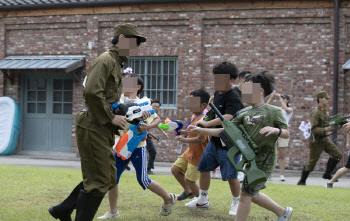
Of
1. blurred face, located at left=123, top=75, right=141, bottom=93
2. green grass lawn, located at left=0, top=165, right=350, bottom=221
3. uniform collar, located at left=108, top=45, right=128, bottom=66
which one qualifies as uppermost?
uniform collar, located at left=108, top=45, right=128, bottom=66

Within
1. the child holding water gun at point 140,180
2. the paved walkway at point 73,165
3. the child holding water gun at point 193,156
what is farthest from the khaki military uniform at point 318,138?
the child holding water gun at point 140,180

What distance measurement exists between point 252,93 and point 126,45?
4.52 feet

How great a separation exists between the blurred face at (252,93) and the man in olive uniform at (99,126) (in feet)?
4.25

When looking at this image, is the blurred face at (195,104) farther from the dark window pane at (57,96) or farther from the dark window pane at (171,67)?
the dark window pane at (57,96)

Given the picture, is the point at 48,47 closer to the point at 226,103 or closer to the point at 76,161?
the point at 76,161

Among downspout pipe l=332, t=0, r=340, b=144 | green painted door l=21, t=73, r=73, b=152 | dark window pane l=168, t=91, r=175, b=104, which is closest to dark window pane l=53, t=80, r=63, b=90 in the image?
green painted door l=21, t=73, r=73, b=152

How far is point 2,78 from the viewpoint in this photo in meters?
19.0

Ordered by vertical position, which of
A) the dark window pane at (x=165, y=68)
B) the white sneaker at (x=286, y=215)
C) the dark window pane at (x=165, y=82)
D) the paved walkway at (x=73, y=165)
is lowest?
the paved walkway at (x=73, y=165)

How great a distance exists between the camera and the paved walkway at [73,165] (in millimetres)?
→ 12609

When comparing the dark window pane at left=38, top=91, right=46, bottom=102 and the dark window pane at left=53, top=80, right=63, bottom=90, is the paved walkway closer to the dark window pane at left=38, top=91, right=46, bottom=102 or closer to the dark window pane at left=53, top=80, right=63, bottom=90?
the dark window pane at left=38, top=91, right=46, bottom=102

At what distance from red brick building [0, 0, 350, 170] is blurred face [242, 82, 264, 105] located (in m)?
A: 10.3

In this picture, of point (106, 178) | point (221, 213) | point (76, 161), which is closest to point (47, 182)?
point (221, 213)

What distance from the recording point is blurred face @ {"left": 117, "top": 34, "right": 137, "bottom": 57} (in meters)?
5.14

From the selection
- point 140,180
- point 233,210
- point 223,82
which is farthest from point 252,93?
point 233,210
